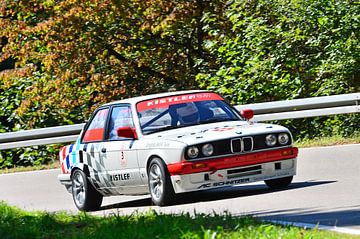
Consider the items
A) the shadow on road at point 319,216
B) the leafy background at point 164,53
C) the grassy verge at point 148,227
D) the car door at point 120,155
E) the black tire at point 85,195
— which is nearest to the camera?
the grassy verge at point 148,227

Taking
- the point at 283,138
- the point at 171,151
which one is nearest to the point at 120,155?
the point at 171,151

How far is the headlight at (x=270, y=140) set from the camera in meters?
14.0

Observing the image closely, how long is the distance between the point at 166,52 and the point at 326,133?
610 centimetres

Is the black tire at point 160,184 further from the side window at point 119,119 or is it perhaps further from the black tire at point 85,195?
the black tire at point 85,195

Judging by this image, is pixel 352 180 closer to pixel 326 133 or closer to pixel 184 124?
pixel 184 124

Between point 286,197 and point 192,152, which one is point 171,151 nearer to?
point 192,152

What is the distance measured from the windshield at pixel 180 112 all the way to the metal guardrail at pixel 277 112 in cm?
592

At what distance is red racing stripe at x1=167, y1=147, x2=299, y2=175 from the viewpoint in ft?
44.4

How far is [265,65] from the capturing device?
2469 cm

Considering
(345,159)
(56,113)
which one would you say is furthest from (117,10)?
(345,159)

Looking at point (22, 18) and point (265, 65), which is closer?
point (265, 65)

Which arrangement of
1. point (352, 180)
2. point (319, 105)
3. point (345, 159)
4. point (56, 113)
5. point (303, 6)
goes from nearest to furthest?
1. point (352, 180)
2. point (345, 159)
3. point (319, 105)
4. point (303, 6)
5. point (56, 113)

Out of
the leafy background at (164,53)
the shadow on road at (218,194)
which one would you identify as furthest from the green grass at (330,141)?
the shadow on road at (218,194)

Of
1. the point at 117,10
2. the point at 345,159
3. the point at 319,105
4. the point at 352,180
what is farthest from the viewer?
the point at 117,10
